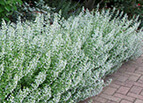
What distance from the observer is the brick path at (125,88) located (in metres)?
3.64

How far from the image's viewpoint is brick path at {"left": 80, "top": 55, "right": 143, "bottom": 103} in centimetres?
364

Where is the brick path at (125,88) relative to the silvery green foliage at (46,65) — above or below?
below

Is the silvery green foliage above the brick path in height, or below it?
above

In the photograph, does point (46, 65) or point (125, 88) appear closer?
point (46, 65)

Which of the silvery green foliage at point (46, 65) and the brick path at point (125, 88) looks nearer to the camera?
the silvery green foliage at point (46, 65)

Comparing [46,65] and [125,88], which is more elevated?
[46,65]

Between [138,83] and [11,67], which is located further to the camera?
[138,83]

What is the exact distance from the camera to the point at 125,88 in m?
4.00

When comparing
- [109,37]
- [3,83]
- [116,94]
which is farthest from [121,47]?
[3,83]

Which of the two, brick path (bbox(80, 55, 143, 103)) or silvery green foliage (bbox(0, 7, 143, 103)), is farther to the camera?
brick path (bbox(80, 55, 143, 103))

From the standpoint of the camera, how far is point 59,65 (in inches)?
101

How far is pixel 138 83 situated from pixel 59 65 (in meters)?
2.14

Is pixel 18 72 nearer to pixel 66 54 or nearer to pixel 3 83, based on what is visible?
pixel 3 83

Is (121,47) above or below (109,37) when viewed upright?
below
